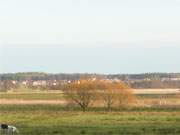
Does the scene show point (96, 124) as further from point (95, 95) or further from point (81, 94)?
point (81, 94)

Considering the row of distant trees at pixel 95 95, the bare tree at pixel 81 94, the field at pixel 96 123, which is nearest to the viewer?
the field at pixel 96 123

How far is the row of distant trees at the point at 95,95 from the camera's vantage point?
6962 cm

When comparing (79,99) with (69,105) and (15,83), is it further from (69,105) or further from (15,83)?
(15,83)

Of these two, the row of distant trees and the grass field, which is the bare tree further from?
the grass field

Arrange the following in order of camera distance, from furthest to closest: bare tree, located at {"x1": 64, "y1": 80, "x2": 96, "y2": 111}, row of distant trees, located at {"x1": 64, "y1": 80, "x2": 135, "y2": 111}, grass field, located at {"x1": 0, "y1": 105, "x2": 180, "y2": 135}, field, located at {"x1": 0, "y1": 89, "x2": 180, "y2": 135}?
row of distant trees, located at {"x1": 64, "y1": 80, "x2": 135, "y2": 111}, bare tree, located at {"x1": 64, "y1": 80, "x2": 96, "y2": 111}, field, located at {"x1": 0, "y1": 89, "x2": 180, "y2": 135}, grass field, located at {"x1": 0, "y1": 105, "x2": 180, "y2": 135}

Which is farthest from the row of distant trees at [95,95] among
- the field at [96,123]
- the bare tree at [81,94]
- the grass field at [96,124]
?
the grass field at [96,124]

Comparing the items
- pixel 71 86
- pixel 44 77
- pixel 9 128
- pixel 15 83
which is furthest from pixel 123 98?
pixel 44 77

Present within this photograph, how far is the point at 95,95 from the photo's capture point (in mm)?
69375

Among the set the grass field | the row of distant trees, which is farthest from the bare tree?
the grass field

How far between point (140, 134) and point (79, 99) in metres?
43.4

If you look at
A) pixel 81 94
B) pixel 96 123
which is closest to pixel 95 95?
pixel 81 94

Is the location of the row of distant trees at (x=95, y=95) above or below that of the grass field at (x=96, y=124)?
above

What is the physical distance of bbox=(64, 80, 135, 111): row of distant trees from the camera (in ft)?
228

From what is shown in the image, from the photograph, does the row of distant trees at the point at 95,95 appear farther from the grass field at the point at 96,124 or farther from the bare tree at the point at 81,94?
the grass field at the point at 96,124
